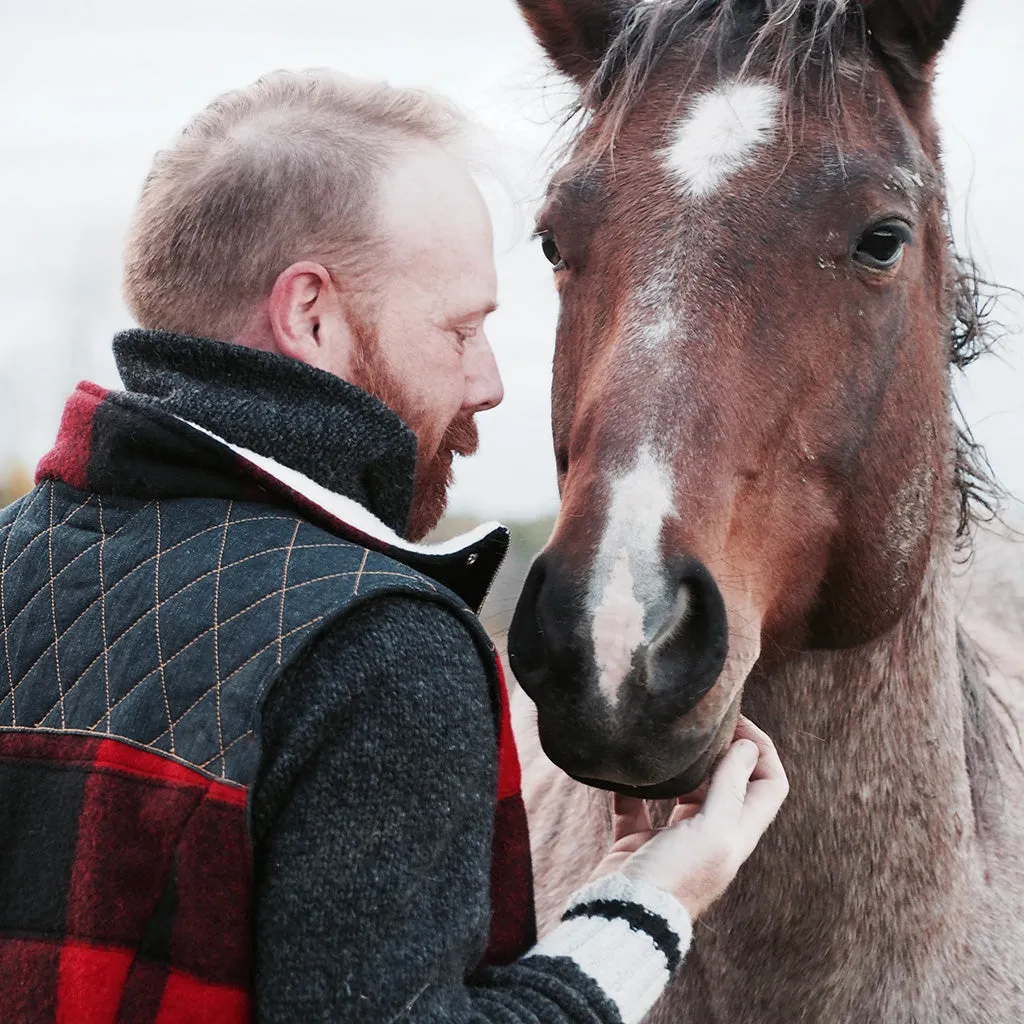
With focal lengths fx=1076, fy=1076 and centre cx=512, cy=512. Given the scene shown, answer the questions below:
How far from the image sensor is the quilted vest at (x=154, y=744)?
45.6 inches

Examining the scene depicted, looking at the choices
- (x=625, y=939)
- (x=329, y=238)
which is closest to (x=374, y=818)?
(x=625, y=939)

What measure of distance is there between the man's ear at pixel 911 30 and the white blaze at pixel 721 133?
1.18 feet

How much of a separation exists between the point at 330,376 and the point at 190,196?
1.20ft

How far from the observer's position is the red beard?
1.58 meters

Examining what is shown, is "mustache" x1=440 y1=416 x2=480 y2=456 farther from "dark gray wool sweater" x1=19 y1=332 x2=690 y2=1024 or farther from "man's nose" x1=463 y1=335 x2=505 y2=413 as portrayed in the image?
"dark gray wool sweater" x1=19 y1=332 x2=690 y2=1024

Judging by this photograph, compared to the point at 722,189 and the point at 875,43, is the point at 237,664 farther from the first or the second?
the point at 875,43

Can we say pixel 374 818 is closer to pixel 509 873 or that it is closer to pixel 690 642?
pixel 509 873

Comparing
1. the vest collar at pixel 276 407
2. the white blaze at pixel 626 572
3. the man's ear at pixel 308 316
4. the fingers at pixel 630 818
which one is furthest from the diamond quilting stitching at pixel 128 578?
the fingers at pixel 630 818

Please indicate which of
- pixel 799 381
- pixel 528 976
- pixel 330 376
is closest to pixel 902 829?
pixel 799 381

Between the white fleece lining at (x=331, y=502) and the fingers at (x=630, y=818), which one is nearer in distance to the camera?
the white fleece lining at (x=331, y=502)

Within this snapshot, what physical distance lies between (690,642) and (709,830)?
27 centimetres

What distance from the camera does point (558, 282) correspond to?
2.38 metres

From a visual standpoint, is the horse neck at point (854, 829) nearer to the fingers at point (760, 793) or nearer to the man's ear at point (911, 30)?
the fingers at point (760, 793)

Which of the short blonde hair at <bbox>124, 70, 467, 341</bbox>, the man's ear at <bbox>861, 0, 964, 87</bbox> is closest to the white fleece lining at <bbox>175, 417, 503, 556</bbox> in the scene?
the short blonde hair at <bbox>124, 70, 467, 341</bbox>
